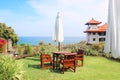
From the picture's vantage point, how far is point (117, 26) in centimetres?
473

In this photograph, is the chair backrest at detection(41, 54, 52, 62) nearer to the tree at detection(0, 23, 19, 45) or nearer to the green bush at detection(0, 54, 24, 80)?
the green bush at detection(0, 54, 24, 80)

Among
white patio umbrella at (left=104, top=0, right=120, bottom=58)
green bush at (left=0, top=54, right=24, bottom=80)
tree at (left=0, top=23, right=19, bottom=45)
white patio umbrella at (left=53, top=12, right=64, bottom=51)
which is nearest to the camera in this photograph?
white patio umbrella at (left=104, top=0, right=120, bottom=58)

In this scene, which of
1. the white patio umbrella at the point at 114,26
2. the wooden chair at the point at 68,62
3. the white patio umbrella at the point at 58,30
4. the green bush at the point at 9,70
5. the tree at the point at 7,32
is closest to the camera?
the white patio umbrella at the point at 114,26

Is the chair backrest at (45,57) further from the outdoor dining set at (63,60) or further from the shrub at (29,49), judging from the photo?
the shrub at (29,49)

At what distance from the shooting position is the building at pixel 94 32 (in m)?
36.5

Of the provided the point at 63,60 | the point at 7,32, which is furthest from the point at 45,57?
the point at 7,32

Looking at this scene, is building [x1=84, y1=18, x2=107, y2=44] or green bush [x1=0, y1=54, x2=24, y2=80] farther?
building [x1=84, y1=18, x2=107, y2=44]

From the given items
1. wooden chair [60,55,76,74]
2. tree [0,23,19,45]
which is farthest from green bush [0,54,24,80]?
tree [0,23,19,45]

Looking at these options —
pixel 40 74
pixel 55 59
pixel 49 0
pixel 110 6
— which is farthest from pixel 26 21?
pixel 110 6

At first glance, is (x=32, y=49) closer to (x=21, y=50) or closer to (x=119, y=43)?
(x=21, y=50)

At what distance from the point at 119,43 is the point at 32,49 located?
15673mm

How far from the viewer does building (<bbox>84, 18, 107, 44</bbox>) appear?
120ft

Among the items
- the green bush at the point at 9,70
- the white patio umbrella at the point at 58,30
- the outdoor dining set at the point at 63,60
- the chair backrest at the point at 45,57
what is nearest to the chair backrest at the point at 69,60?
the outdoor dining set at the point at 63,60

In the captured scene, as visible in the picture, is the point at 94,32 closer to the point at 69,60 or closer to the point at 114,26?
the point at 69,60
